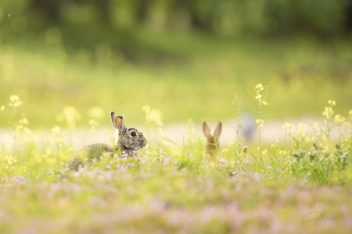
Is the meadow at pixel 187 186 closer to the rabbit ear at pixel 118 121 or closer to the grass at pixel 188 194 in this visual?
the grass at pixel 188 194

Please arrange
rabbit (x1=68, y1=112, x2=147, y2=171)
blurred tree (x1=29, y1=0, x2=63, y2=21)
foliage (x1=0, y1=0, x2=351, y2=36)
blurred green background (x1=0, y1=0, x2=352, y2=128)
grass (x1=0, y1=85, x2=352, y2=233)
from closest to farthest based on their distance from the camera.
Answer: grass (x1=0, y1=85, x2=352, y2=233), rabbit (x1=68, y1=112, x2=147, y2=171), blurred green background (x1=0, y1=0, x2=352, y2=128), foliage (x1=0, y1=0, x2=351, y2=36), blurred tree (x1=29, y1=0, x2=63, y2=21)

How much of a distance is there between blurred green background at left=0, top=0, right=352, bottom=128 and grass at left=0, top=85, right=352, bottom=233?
1035 centimetres

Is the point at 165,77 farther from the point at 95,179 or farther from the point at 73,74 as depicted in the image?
the point at 95,179

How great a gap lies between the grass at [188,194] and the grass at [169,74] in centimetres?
1010

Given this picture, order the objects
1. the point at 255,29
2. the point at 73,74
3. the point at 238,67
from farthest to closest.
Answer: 1. the point at 255,29
2. the point at 238,67
3. the point at 73,74

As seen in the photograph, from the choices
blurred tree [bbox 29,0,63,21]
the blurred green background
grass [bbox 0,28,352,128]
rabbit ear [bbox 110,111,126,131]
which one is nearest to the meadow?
rabbit ear [bbox 110,111,126,131]

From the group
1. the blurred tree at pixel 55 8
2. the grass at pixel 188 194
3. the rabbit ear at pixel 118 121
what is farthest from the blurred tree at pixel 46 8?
the rabbit ear at pixel 118 121

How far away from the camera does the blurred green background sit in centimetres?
1944

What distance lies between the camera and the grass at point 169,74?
1916 cm

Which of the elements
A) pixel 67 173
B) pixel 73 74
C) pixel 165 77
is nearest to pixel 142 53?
pixel 165 77

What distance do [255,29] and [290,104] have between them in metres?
12.3

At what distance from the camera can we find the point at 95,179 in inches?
224

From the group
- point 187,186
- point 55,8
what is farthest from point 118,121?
point 55,8

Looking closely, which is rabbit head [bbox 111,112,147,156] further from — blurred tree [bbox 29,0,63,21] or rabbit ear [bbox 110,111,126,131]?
blurred tree [bbox 29,0,63,21]
